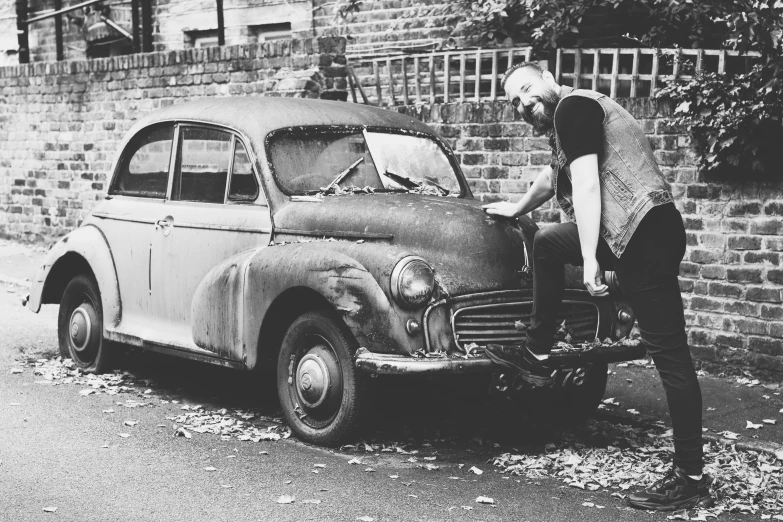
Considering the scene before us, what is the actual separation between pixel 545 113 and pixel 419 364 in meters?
1.40

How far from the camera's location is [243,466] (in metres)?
5.62

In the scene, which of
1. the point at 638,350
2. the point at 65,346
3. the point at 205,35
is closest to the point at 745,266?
the point at 638,350

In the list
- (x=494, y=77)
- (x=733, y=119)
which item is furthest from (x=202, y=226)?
(x=494, y=77)

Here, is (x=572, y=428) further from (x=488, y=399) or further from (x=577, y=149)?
(x=577, y=149)

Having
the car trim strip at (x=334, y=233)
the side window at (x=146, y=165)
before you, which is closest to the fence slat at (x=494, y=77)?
the side window at (x=146, y=165)

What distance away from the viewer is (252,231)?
6574mm

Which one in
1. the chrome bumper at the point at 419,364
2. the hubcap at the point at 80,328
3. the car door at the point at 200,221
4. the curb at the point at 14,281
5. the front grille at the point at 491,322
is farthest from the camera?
the curb at the point at 14,281

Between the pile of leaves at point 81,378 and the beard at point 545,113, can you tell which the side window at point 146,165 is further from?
the beard at point 545,113

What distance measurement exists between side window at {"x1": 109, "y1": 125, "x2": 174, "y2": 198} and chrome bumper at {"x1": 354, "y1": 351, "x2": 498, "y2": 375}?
98.5 inches

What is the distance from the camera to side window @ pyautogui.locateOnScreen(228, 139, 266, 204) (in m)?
6.70

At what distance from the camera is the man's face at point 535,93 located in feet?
17.9

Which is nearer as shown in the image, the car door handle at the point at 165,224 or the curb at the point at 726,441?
the curb at the point at 726,441

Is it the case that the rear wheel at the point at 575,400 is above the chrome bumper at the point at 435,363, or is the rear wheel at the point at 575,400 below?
below

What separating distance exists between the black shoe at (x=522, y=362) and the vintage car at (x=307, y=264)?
0.07m
